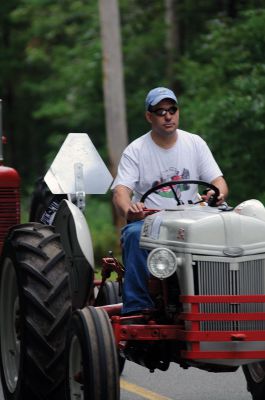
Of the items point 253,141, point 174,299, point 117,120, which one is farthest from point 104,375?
point 117,120

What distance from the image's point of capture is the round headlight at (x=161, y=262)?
293 inches

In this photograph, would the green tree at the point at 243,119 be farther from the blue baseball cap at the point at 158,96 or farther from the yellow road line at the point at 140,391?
the blue baseball cap at the point at 158,96

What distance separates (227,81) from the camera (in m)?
24.3

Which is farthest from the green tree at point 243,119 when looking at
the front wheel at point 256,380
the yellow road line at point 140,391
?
the front wheel at point 256,380

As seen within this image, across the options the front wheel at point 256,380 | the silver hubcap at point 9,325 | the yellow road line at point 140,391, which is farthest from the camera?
the yellow road line at point 140,391

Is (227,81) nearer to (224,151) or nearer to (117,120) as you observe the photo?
(117,120)

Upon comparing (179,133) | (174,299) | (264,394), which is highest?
(179,133)

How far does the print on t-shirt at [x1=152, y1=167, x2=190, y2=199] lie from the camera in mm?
8531

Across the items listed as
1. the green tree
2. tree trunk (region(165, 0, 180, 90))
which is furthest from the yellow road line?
tree trunk (region(165, 0, 180, 90))

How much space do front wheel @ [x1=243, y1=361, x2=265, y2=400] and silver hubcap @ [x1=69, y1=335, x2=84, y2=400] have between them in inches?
52.3

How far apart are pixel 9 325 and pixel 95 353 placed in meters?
1.95

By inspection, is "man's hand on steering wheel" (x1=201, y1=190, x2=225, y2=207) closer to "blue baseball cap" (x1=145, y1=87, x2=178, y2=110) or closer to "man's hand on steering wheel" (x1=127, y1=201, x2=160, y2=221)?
"man's hand on steering wheel" (x1=127, y1=201, x2=160, y2=221)

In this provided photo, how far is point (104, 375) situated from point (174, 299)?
0.79m

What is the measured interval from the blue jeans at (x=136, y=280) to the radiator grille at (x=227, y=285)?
51cm
